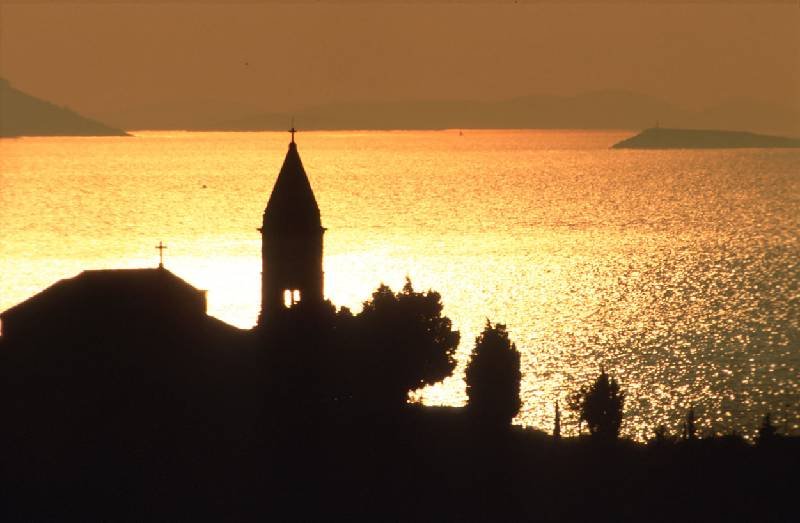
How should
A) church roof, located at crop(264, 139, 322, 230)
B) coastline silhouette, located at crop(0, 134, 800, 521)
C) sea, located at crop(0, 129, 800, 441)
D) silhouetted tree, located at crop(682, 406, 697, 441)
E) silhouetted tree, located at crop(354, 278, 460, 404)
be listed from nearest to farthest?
coastline silhouette, located at crop(0, 134, 800, 521)
church roof, located at crop(264, 139, 322, 230)
silhouetted tree, located at crop(682, 406, 697, 441)
silhouetted tree, located at crop(354, 278, 460, 404)
sea, located at crop(0, 129, 800, 441)

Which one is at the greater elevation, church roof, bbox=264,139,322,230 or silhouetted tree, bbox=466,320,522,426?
church roof, bbox=264,139,322,230

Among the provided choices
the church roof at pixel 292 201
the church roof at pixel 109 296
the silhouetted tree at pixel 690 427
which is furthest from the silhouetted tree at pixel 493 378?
the church roof at pixel 109 296

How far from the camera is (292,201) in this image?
44312 millimetres

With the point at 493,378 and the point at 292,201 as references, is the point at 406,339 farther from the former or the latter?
the point at 292,201

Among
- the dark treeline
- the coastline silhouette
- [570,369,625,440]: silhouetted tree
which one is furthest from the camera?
[570,369,625,440]: silhouetted tree

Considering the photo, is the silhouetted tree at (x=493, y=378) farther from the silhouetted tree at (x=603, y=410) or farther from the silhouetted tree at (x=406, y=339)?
the silhouetted tree at (x=603, y=410)

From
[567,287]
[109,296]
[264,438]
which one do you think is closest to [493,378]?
[264,438]

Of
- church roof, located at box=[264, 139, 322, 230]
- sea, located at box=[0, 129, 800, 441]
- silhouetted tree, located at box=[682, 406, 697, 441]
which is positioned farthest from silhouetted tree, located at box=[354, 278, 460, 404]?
sea, located at box=[0, 129, 800, 441]

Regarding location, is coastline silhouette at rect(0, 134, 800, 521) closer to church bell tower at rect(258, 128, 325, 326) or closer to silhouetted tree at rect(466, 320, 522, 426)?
church bell tower at rect(258, 128, 325, 326)

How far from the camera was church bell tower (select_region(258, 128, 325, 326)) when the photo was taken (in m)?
44.3

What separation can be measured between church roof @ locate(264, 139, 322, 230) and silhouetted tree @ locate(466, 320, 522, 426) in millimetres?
15599

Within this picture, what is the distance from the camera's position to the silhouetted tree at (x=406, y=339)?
5319 cm

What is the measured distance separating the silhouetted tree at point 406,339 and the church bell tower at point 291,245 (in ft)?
22.9

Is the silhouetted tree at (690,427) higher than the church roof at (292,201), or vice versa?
the church roof at (292,201)
